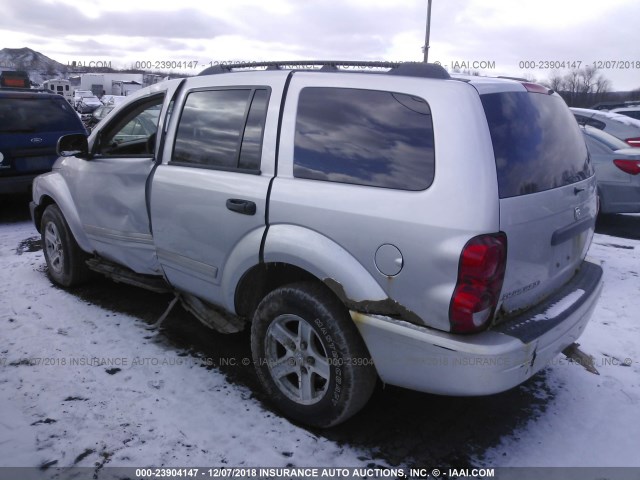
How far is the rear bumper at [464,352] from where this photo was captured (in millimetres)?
2240

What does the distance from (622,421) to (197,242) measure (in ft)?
9.05

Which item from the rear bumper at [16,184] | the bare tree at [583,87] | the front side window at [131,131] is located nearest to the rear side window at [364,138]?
the front side window at [131,131]

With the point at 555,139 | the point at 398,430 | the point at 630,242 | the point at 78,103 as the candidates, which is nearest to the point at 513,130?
the point at 555,139

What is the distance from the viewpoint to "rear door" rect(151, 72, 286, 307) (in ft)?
9.61

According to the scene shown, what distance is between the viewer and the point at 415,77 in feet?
8.20

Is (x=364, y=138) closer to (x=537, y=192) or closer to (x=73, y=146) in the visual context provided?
(x=537, y=192)

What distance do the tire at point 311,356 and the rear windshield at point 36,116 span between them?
5.98 metres

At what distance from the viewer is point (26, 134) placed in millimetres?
7176

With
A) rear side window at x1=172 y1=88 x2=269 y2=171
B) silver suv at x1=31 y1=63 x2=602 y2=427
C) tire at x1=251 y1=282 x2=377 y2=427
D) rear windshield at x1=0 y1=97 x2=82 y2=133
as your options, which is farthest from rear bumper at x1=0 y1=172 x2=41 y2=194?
tire at x1=251 y1=282 x2=377 y2=427

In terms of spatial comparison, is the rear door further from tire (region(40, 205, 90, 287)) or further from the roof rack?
tire (region(40, 205, 90, 287))

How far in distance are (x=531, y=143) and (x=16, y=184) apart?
683 centimetres

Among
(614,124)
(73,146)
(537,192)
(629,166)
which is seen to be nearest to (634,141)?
(614,124)

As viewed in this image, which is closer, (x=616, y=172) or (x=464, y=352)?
(x=464, y=352)

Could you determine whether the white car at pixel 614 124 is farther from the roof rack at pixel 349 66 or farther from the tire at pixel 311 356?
the tire at pixel 311 356
